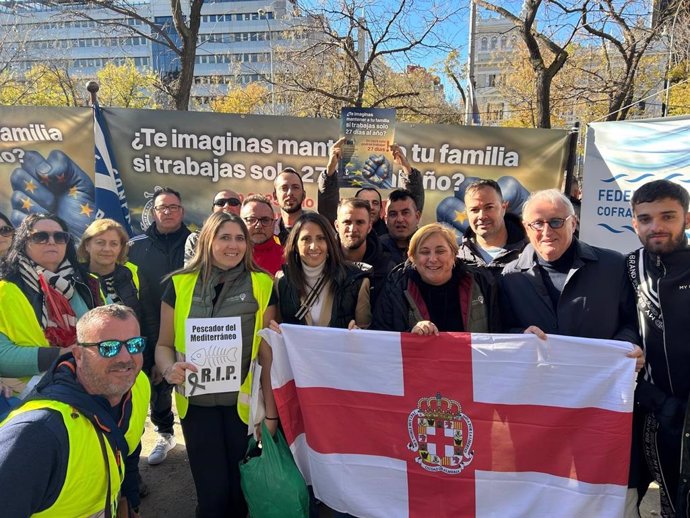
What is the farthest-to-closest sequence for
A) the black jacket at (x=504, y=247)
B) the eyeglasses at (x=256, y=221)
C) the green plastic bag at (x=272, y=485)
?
the eyeglasses at (x=256, y=221)
the black jacket at (x=504, y=247)
the green plastic bag at (x=272, y=485)

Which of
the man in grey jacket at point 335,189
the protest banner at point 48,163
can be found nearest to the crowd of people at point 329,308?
the man in grey jacket at point 335,189

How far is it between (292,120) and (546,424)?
163 inches

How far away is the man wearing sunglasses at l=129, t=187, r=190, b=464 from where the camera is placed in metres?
3.39

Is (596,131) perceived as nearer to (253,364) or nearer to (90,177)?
(253,364)

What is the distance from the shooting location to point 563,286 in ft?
7.72

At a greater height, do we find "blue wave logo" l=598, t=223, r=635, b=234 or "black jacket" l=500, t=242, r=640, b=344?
"blue wave logo" l=598, t=223, r=635, b=234

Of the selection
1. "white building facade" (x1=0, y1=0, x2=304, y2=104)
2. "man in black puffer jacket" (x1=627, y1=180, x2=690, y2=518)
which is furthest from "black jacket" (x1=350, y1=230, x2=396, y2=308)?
"white building facade" (x1=0, y1=0, x2=304, y2=104)

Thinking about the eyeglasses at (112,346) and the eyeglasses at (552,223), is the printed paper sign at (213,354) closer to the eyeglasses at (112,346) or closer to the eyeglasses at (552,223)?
the eyeglasses at (112,346)

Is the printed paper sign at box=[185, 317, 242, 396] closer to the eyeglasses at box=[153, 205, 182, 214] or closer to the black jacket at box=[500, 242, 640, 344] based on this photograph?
the eyeglasses at box=[153, 205, 182, 214]

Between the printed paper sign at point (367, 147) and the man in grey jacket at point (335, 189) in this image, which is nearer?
the man in grey jacket at point (335, 189)

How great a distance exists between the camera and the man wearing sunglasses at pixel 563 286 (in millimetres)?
2307

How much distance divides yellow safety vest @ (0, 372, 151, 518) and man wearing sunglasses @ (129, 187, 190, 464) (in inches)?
65.1

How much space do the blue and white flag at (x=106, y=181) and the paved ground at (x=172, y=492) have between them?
9.35ft

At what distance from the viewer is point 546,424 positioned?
90.2 inches
